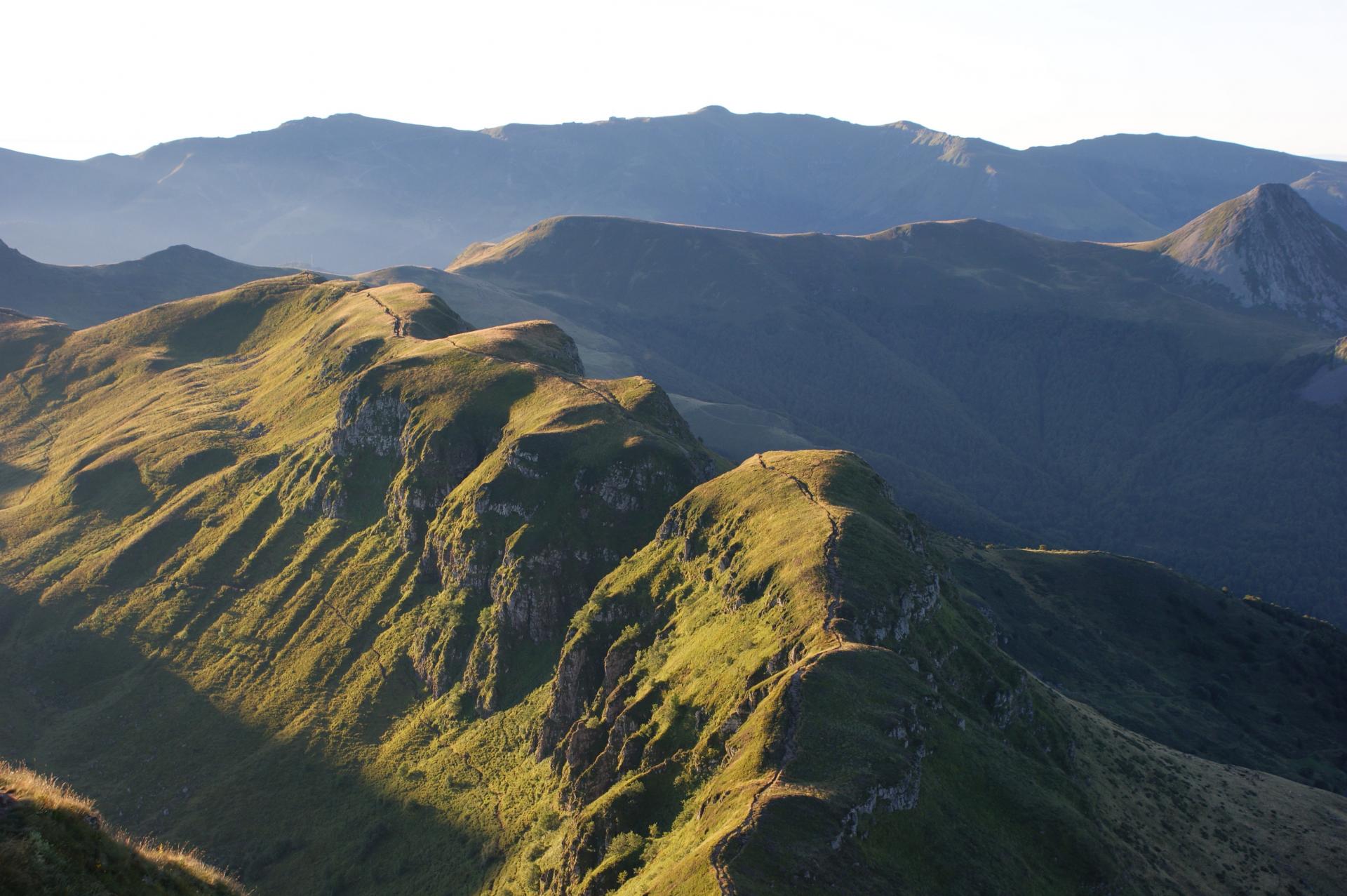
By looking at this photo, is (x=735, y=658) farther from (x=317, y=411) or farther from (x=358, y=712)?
(x=317, y=411)

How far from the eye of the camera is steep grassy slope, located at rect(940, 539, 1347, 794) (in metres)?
142

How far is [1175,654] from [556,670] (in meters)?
Result: 142

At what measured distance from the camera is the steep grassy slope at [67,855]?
20.2 m

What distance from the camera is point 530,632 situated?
93.4 metres

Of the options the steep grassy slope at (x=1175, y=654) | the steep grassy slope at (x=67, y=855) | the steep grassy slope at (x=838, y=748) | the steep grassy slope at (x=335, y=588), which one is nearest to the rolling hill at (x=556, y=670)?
the steep grassy slope at (x=838, y=748)

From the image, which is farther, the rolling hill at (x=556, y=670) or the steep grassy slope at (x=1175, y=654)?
the steep grassy slope at (x=1175, y=654)

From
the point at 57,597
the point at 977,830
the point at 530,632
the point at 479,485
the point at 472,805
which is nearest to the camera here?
the point at 977,830

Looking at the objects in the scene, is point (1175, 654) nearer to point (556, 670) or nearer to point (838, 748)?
point (556, 670)

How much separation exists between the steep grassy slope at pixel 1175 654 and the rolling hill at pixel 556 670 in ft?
4.38

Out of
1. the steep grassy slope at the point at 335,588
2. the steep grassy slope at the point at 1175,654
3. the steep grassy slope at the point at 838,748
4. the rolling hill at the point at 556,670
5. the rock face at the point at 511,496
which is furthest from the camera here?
the steep grassy slope at the point at 1175,654

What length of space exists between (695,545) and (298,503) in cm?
7359

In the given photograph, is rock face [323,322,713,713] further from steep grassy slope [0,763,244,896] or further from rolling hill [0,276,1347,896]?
steep grassy slope [0,763,244,896]

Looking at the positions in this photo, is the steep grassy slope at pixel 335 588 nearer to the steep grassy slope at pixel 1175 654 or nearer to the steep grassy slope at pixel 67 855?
the steep grassy slope at pixel 67 855

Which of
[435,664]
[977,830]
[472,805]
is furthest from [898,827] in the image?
[435,664]
